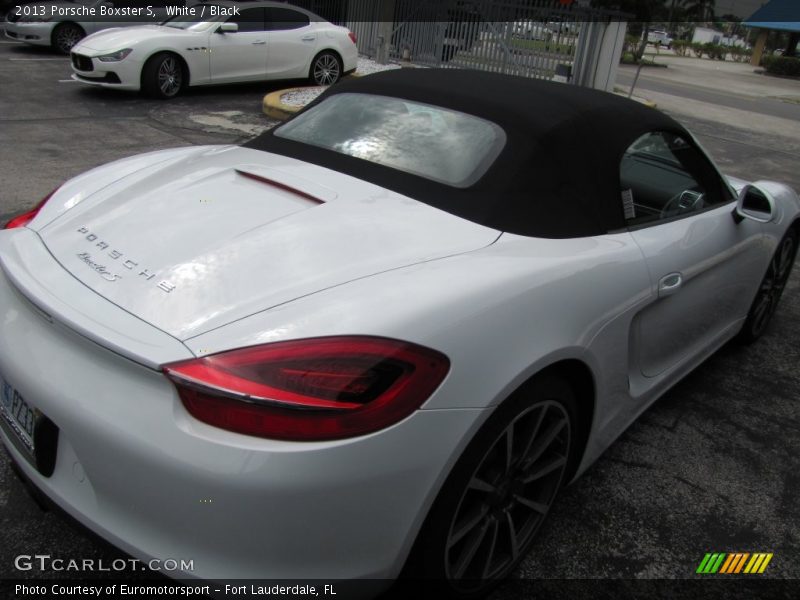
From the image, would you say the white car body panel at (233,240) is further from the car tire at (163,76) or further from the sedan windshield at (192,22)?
the sedan windshield at (192,22)

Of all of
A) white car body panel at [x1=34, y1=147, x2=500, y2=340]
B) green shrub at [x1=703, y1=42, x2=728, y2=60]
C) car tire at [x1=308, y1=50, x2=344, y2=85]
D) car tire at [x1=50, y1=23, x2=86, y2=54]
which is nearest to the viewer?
white car body panel at [x1=34, y1=147, x2=500, y2=340]

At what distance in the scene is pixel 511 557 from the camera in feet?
7.29

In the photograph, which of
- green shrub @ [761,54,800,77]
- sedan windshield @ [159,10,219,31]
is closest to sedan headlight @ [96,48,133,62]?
sedan windshield @ [159,10,219,31]

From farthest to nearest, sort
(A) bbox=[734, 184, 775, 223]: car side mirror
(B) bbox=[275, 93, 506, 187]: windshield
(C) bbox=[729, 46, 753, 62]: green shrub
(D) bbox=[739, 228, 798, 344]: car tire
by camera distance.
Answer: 1. (C) bbox=[729, 46, 753, 62]: green shrub
2. (D) bbox=[739, 228, 798, 344]: car tire
3. (A) bbox=[734, 184, 775, 223]: car side mirror
4. (B) bbox=[275, 93, 506, 187]: windshield

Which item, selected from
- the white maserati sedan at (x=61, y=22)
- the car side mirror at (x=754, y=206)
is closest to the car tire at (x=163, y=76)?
the white maserati sedan at (x=61, y=22)

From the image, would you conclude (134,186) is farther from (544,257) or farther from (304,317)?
(544,257)

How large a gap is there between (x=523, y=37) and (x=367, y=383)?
1424 centimetres

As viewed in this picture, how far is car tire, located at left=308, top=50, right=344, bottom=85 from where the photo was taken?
11795 millimetres

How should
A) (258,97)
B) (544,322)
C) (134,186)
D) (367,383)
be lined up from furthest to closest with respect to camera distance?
(258,97), (134,186), (544,322), (367,383)

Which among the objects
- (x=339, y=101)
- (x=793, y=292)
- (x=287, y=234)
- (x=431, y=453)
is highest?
(x=339, y=101)

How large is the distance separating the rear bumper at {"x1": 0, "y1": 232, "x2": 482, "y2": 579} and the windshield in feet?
3.45

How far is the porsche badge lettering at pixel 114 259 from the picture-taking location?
72.0 inches

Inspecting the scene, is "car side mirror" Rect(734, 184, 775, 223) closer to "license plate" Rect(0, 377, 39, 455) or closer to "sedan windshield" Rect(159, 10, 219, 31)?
"license plate" Rect(0, 377, 39, 455)

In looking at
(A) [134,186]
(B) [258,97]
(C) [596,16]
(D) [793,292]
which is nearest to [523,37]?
(C) [596,16]
